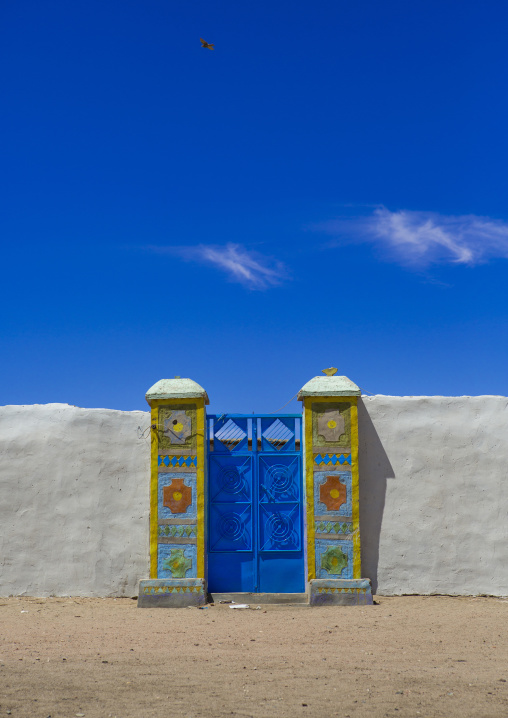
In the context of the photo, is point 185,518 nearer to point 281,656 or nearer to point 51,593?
point 51,593

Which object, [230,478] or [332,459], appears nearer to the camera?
[332,459]

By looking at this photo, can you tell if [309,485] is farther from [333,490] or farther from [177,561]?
[177,561]

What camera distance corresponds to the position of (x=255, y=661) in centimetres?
495

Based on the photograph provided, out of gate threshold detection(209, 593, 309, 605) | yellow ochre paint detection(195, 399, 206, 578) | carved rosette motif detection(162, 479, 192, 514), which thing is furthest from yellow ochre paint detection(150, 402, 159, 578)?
gate threshold detection(209, 593, 309, 605)

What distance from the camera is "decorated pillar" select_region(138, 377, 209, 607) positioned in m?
7.29

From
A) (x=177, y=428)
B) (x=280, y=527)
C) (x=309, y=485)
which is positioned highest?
(x=177, y=428)

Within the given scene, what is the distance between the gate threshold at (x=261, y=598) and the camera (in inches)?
293

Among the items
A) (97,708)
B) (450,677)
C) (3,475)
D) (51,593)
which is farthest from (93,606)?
(450,677)

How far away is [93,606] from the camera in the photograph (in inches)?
286

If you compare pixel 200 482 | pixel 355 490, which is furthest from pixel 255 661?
pixel 355 490

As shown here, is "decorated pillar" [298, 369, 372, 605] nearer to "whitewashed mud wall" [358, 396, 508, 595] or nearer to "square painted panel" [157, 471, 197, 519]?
"whitewashed mud wall" [358, 396, 508, 595]

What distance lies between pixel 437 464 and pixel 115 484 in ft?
11.6

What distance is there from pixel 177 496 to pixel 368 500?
2072mm

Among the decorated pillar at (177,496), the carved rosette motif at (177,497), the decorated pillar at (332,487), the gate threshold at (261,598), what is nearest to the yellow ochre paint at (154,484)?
the decorated pillar at (177,496)
